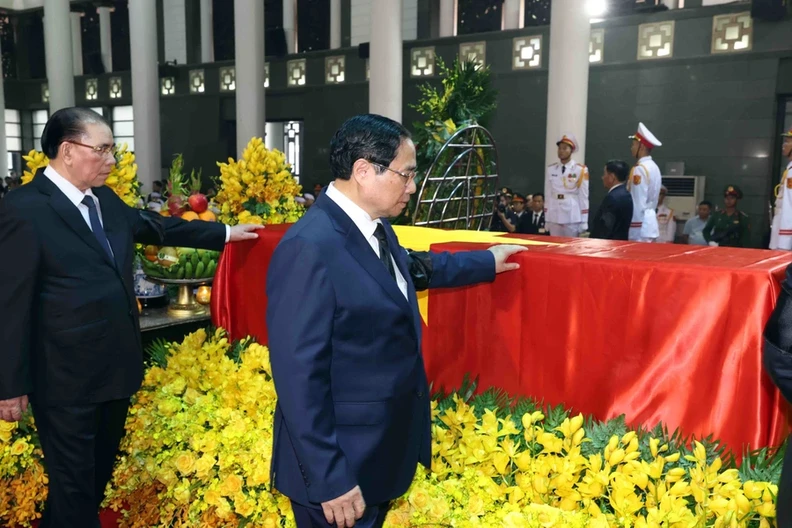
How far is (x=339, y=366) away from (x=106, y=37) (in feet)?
59.4

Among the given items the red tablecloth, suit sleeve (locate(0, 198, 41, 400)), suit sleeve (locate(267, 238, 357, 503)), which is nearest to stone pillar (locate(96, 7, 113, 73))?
suit sleeve (locate(0, 198, 41, 400))

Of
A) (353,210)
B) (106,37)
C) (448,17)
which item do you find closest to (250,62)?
(448,17)

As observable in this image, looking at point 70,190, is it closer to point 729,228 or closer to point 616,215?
point 616,215

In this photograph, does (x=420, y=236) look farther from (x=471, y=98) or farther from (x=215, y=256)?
(x=471, y=98)

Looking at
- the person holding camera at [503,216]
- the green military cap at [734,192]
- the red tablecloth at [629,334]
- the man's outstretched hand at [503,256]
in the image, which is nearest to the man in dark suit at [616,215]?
the person holding camera at [503,216]

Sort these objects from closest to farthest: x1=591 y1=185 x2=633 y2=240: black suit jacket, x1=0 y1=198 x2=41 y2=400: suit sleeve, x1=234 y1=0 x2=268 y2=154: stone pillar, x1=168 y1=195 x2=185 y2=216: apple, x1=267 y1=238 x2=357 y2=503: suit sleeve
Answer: x1=267 y1=238 x2=357 y2=503: suit sleeve
x1=0 y1=198 x2=41 y2=400: suit sleeve
x1=168 y1=195 x2=185 y2=216: apple
x1=591 y1=185 x2=633 y2=240: black suit jacket
x1=234 y1=0 x2=268 y2=154: stone pillar

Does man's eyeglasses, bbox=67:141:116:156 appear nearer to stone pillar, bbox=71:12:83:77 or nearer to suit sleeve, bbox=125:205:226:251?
suit sleeve, bbox=125:205:226:251

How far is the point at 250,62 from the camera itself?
11258mm

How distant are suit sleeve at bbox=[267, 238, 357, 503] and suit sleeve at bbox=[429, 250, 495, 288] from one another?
2.08 ft

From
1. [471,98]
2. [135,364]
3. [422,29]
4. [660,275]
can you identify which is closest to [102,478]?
[135,364]

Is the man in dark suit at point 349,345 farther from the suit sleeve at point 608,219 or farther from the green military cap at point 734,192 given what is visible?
the green military cap at point 734,192

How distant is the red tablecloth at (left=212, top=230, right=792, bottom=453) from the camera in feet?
6.30

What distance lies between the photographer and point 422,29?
38.9ft

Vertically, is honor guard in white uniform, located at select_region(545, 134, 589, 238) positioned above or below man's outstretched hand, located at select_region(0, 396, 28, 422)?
above
